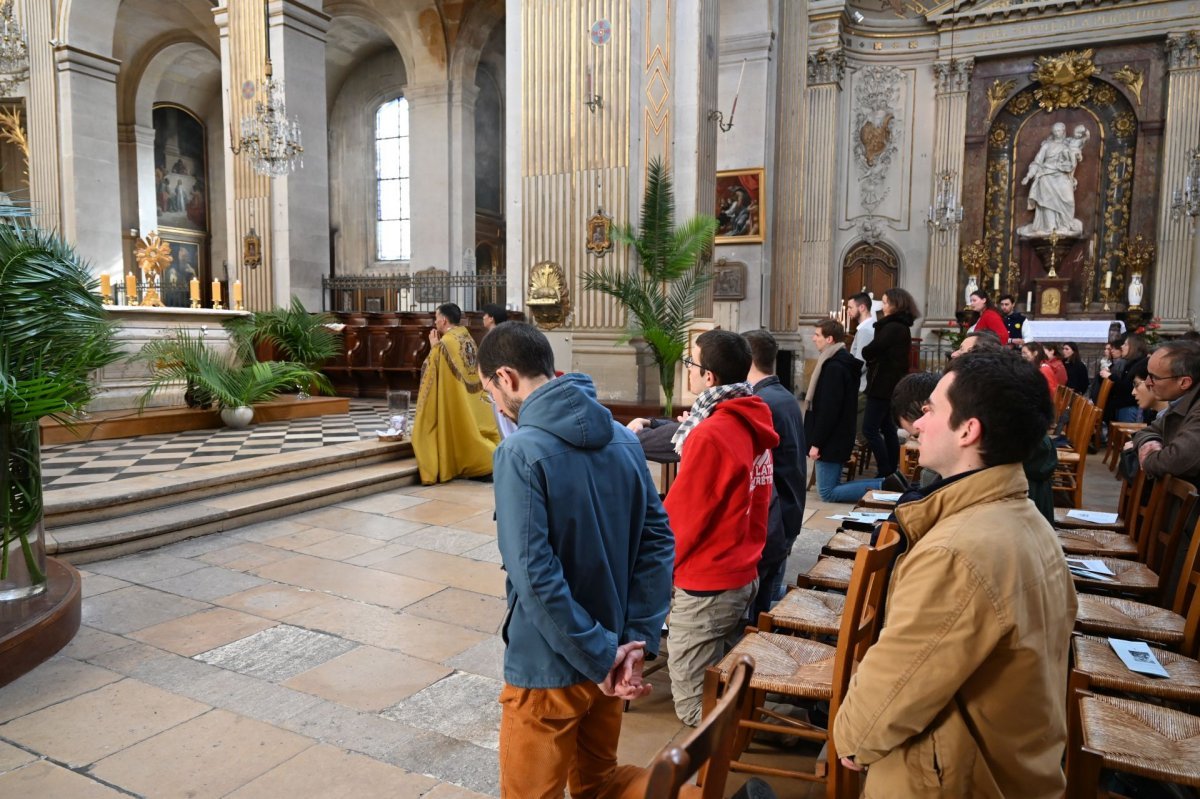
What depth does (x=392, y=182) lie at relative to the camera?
2039cm

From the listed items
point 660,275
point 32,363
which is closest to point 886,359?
point 660,275

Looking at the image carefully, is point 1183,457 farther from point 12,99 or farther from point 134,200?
point 134,200

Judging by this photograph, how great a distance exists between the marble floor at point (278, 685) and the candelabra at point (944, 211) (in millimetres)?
15468

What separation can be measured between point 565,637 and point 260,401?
923 centimetres

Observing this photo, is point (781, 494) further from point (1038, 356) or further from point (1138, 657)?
point (1038, 356)

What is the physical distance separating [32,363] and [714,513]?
314 cm

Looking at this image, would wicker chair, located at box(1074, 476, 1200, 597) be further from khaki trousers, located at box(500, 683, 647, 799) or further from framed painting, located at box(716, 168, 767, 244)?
framed painting, located at box(716, 168, 767, 244)

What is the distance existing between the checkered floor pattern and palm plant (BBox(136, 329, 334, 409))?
1.37ft

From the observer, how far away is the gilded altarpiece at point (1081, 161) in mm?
17094

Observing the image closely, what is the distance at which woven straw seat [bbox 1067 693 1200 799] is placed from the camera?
6.40ft

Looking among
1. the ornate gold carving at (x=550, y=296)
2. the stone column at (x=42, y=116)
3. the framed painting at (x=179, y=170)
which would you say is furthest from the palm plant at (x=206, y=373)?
the framed painting at (x=179, y=170)

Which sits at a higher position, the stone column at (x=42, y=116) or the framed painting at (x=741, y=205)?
the stone column at (x=42, y=116)

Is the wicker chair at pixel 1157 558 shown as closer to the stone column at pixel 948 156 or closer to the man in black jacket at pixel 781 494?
the man in black jacket at pixel 781 494

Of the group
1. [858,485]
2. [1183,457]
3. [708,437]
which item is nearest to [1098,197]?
[858,485]
